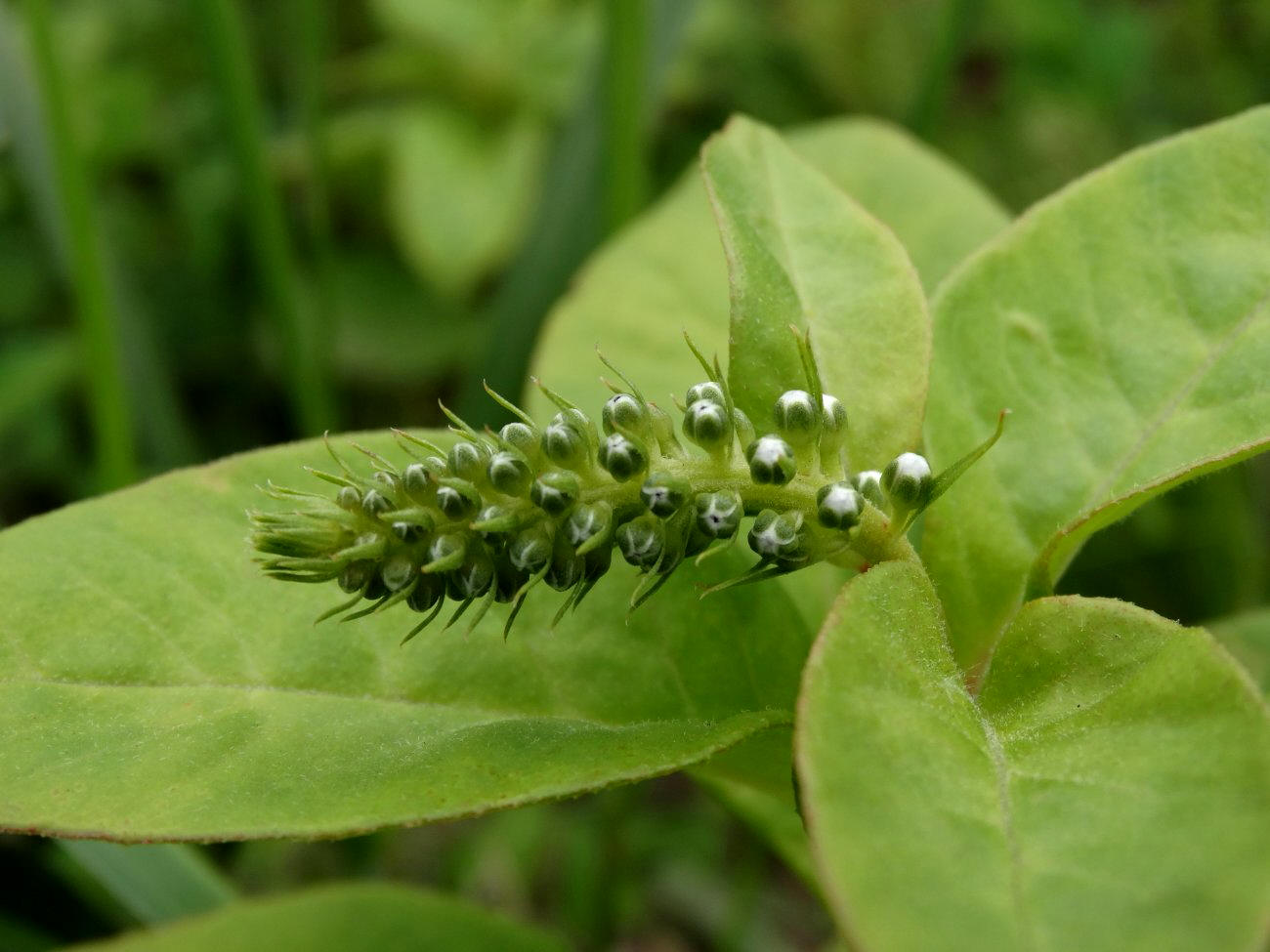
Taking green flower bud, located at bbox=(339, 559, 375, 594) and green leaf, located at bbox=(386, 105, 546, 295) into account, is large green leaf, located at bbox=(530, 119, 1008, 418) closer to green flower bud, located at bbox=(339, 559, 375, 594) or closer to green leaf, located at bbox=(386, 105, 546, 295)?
green flower bud, located at bbox=(339, 559, 375, 594)

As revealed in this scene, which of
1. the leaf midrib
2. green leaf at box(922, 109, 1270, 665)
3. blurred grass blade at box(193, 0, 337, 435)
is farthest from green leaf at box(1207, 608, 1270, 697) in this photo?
blurred grass blade at box(193, 0, 337, 435)

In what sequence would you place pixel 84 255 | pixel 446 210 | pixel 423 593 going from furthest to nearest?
1. pixel 446 210
2. pixel 84 255
3. pixel 423 593

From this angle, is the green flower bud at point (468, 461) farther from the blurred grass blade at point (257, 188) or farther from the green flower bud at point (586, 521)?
the blurred grass blade at point (257, 188)

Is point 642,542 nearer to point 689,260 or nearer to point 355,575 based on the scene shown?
point 355,575

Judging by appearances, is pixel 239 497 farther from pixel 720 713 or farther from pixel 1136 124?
pixel 1136 124

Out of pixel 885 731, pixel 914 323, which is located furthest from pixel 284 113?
pixel 885 731

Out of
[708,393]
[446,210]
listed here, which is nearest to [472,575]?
[708,393]
